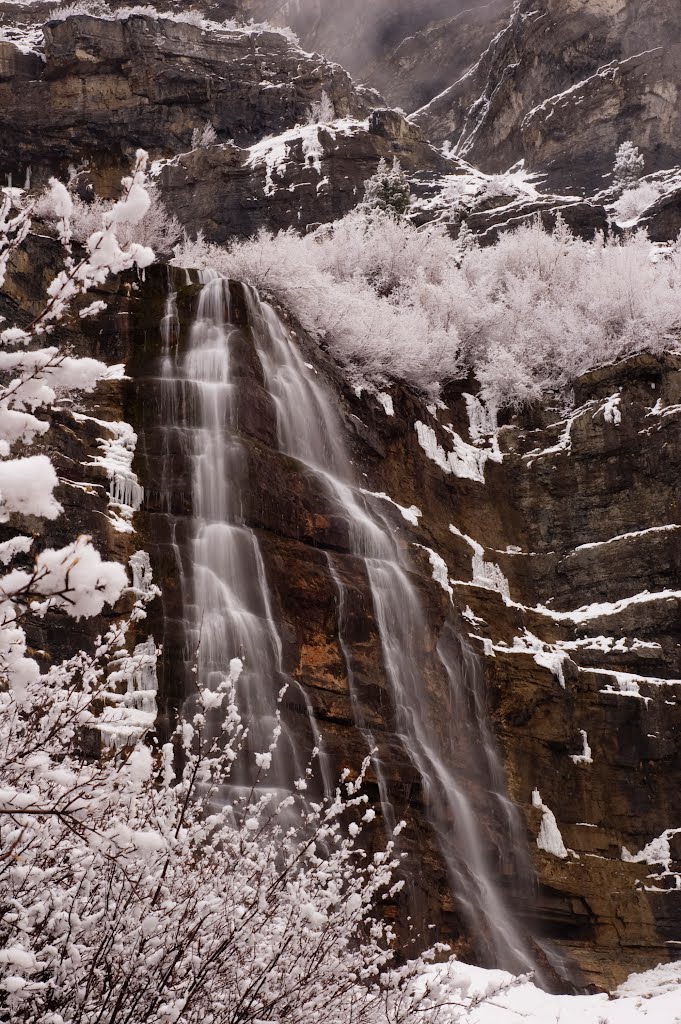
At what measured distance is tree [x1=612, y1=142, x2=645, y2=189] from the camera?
45.2 m

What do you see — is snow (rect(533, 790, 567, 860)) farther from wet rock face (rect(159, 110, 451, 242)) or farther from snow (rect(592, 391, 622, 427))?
wet rock face (rect(159, 110, 451, 242))

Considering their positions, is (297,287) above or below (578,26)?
below

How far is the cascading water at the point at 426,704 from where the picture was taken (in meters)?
15.9

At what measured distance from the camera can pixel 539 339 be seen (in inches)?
1153

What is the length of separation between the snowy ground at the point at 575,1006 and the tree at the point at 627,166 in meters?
37.3

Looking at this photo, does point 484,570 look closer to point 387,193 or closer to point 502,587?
point 502,587

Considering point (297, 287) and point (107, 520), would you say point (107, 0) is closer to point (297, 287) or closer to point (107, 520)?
point (297, 287)

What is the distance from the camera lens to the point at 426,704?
17.5 meters

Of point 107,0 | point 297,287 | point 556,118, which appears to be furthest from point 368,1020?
point 107,0

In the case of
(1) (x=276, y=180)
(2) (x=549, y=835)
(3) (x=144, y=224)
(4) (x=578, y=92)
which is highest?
(4) (x=578, y=92)

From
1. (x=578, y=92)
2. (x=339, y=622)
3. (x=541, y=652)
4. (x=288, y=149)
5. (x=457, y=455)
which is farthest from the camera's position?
(x=578, y=92)

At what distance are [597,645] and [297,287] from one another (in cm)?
1225

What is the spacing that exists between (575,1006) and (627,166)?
39.8m

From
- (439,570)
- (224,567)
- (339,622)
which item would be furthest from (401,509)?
(224,567)
